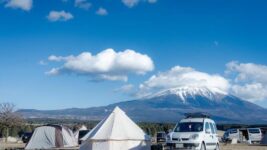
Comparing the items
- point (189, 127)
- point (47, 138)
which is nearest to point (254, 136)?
point (47, 138)

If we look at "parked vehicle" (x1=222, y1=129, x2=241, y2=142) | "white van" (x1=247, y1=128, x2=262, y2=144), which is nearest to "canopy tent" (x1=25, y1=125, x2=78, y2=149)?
"parked vehicle" (x1=222, y1=129, x2=241, y2=142)

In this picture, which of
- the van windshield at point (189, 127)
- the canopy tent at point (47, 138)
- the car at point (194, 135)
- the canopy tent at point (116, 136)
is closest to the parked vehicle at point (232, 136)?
the canopy tent at point (47, 138)

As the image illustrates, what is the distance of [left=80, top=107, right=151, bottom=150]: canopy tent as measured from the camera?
95.7 feet

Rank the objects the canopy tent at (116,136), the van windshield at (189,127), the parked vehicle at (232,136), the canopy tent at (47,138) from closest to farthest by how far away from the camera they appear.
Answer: the van windshield at (189,127)
the canopy tent at (116,136)
the canopy tent at (47,138)
the parked vehicle at (232,136)

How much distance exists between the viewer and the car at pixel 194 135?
90.3 ft

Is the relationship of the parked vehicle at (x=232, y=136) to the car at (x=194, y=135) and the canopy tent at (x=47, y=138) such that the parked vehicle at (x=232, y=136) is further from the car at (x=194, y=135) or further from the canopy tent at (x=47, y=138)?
the car at (x=194, y=135)

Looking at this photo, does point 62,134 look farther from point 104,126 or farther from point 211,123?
point 211,123

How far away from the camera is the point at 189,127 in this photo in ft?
93.8

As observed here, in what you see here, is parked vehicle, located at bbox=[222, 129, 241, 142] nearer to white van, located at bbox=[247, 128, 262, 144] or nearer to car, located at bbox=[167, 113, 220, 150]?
white van, located at bbox=[247, 128, 262, 144]

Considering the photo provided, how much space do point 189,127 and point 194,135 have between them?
1061 mm

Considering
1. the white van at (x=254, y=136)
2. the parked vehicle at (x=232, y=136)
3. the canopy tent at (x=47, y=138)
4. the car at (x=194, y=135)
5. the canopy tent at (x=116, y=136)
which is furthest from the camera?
the white van at (x=254, y=136)

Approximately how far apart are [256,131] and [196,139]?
31.0 metres

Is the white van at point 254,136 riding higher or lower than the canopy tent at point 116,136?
higher

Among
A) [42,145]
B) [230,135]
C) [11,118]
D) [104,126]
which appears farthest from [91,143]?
[11,118]
